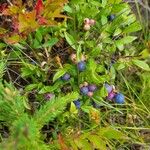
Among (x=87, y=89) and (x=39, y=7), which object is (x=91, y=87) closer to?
(x=87, y=89)

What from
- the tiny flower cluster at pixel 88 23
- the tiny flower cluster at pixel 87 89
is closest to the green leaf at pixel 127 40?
the tiny flower cluster at pixel 88 23

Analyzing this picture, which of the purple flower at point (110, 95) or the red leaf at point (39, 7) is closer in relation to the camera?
the red leaf at point (39, 7)

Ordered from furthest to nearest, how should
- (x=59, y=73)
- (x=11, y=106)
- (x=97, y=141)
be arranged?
(x=59, y=73) < (x=97, y=141) < (x=11, y=106)

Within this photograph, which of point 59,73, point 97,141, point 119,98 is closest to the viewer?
point 97,141

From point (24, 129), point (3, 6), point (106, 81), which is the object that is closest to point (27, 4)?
point (3, 6)

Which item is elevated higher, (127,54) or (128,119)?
(127,54)

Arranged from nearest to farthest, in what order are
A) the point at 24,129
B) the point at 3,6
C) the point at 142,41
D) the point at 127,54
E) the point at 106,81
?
the point at 24,129
the point at 3,6
the point at 106,81
the point at 127,54
the point at 142,41

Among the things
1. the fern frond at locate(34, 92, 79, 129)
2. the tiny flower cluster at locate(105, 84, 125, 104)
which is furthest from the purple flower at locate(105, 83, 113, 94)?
the fern frond at locate(34, 92, 79, 129)

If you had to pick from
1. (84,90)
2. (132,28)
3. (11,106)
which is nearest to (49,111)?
(11,106)

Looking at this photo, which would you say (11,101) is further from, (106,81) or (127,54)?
(127,54)

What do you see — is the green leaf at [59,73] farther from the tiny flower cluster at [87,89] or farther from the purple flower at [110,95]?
the purple flower at [110,95]

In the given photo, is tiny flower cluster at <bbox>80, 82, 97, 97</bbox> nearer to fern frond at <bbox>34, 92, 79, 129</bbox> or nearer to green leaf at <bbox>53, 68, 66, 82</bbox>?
green leaf at <bbox>53, 68, 66, 82</bbox>
